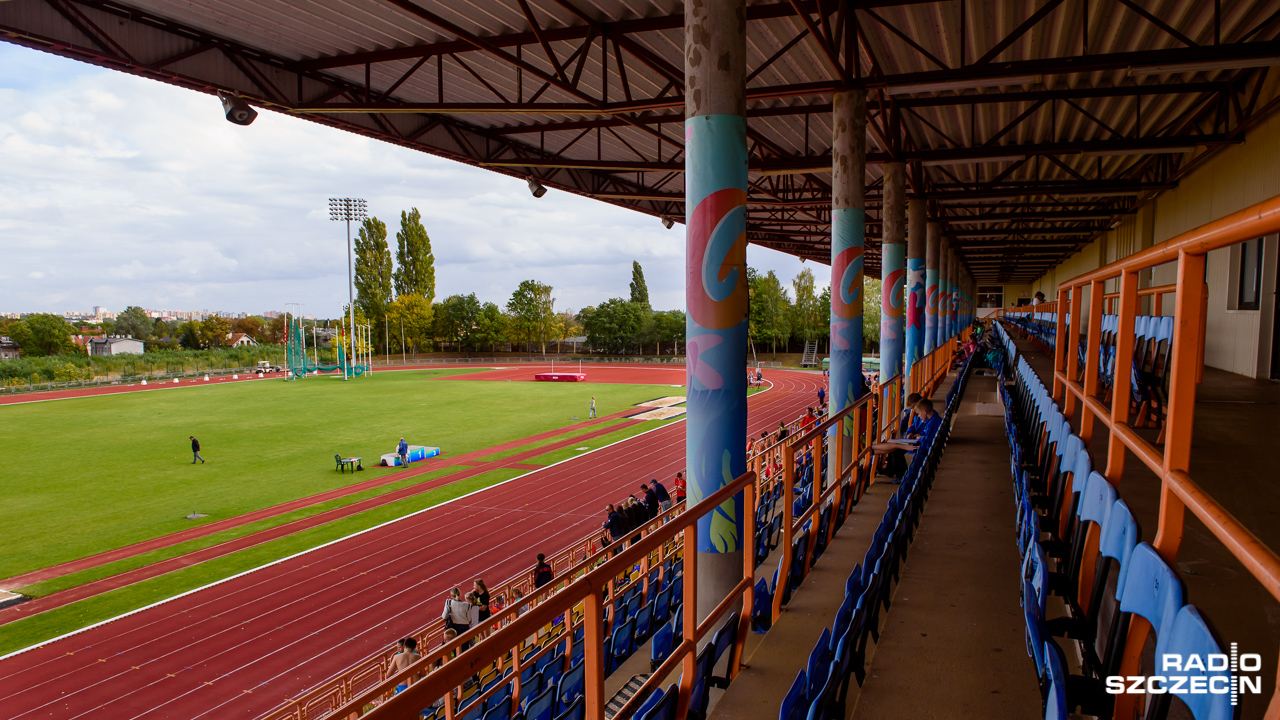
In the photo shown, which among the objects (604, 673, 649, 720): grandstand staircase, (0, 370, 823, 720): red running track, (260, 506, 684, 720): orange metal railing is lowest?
(0, 370, 823, 720): red running track

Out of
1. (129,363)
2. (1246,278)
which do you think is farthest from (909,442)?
(129,363)

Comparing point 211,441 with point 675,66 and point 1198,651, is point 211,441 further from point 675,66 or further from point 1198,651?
point 1198,651

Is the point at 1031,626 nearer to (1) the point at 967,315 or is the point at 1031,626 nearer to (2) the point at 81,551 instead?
(2) the point at 81,551

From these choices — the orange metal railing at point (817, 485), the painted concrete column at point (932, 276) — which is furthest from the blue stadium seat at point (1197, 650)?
the painted concrete column at point (932, 276)

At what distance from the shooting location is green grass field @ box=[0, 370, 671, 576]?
19812 millimetres

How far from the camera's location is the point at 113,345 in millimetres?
92875

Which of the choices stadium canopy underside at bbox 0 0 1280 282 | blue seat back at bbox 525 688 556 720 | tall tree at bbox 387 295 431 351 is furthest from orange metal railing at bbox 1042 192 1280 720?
tall tree at bbox 387 295 431 351

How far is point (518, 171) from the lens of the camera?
17.8 meters

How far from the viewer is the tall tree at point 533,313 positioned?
86125 millimetres

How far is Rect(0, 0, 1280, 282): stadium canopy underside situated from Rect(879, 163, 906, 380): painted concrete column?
0.74 metres

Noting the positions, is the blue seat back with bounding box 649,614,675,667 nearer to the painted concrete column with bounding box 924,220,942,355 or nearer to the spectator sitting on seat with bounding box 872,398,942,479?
the spectator sitting on seat with bounding box 872,398,942,479

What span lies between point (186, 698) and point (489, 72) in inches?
456

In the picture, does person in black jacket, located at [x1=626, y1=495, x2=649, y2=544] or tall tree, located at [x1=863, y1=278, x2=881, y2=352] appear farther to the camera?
tall tree, located at [x1=863, y1=278, x2=881, y2=352]

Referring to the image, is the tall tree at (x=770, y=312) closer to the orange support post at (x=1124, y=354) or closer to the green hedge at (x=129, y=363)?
the green hedge at (x=129, y=363)
